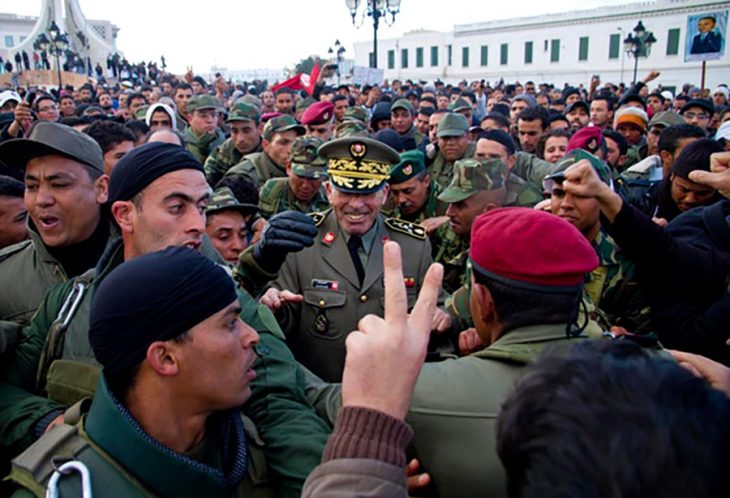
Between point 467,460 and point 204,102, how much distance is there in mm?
7810

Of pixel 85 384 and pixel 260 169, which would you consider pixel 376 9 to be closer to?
pixel 260 169

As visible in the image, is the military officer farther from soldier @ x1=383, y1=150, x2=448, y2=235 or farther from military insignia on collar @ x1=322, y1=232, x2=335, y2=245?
soldier @ x1=383, y1=150, x2=448, y2=235

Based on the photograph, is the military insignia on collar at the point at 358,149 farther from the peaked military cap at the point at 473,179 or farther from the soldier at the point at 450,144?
the soldier at the point at 450,144

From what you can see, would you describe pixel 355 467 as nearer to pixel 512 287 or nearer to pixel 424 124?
pixel 512 287

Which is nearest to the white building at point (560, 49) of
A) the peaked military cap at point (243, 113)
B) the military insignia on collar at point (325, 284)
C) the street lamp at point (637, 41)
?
the street lamp at point (637, 41)

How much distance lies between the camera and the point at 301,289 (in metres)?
3.63

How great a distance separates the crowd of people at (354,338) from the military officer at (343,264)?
14mm

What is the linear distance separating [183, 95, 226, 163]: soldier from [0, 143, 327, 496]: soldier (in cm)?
585

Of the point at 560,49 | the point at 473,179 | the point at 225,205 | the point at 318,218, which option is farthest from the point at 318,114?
the point at 560,49

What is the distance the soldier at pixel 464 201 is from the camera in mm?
4090

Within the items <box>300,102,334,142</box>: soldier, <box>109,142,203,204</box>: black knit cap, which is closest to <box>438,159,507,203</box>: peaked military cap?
<box>109,142,203,204</box>: black knit cap

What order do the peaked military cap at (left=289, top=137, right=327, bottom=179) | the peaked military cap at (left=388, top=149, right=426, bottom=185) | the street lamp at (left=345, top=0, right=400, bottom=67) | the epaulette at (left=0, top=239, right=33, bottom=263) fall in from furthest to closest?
the street lamp at (left=345, top=0, right=400, bottom=67) → the peaked military cap at (left=289, top=137, right=327, bottom=179) → the peaked military cap at (left=388, top=149, right=426, bottom=185) → the epaulette at (left=0, top=239, right=33, bottom=263)

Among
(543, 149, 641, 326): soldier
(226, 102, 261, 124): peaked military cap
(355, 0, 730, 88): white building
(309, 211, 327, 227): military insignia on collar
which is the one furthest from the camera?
(355, 0, 730, 88): white building

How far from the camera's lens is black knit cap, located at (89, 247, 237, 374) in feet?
5.22
